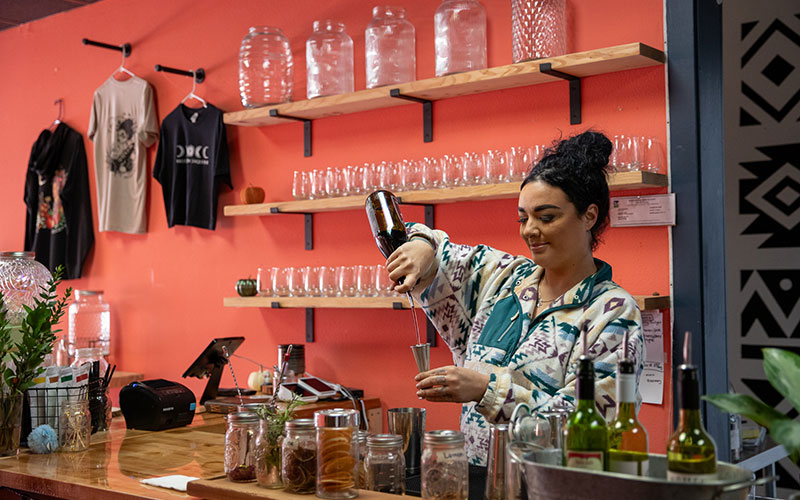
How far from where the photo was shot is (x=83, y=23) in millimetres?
5664

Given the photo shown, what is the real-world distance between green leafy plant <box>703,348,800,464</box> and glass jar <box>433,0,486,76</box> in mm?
2710

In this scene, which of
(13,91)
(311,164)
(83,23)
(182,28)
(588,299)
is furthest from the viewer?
(13,91)

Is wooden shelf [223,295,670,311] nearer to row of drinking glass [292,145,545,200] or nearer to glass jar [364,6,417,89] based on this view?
row of drinking glass [292,145,545,200]

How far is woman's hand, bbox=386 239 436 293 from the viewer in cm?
235

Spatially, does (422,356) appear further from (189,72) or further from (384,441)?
(189,72)

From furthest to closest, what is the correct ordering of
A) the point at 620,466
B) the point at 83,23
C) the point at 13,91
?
the point at 13,91 → the point at 83,23 → the point at 620,466

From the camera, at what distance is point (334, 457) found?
5.65 ft

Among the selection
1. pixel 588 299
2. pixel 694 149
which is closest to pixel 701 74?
pixel 694 149

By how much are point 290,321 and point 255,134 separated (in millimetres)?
1070

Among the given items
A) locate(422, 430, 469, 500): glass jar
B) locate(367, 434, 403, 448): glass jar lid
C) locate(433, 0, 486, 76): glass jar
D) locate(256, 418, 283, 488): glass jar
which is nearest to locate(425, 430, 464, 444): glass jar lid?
locate(422, 430, 469, 500): glass jar

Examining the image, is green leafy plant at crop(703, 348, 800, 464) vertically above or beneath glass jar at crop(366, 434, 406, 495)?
above

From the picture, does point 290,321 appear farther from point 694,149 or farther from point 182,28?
point 694,149

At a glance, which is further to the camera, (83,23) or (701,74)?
(83,23)

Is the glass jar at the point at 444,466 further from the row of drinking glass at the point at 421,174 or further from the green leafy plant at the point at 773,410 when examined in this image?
the row of drinking glass at the point at 421,174
